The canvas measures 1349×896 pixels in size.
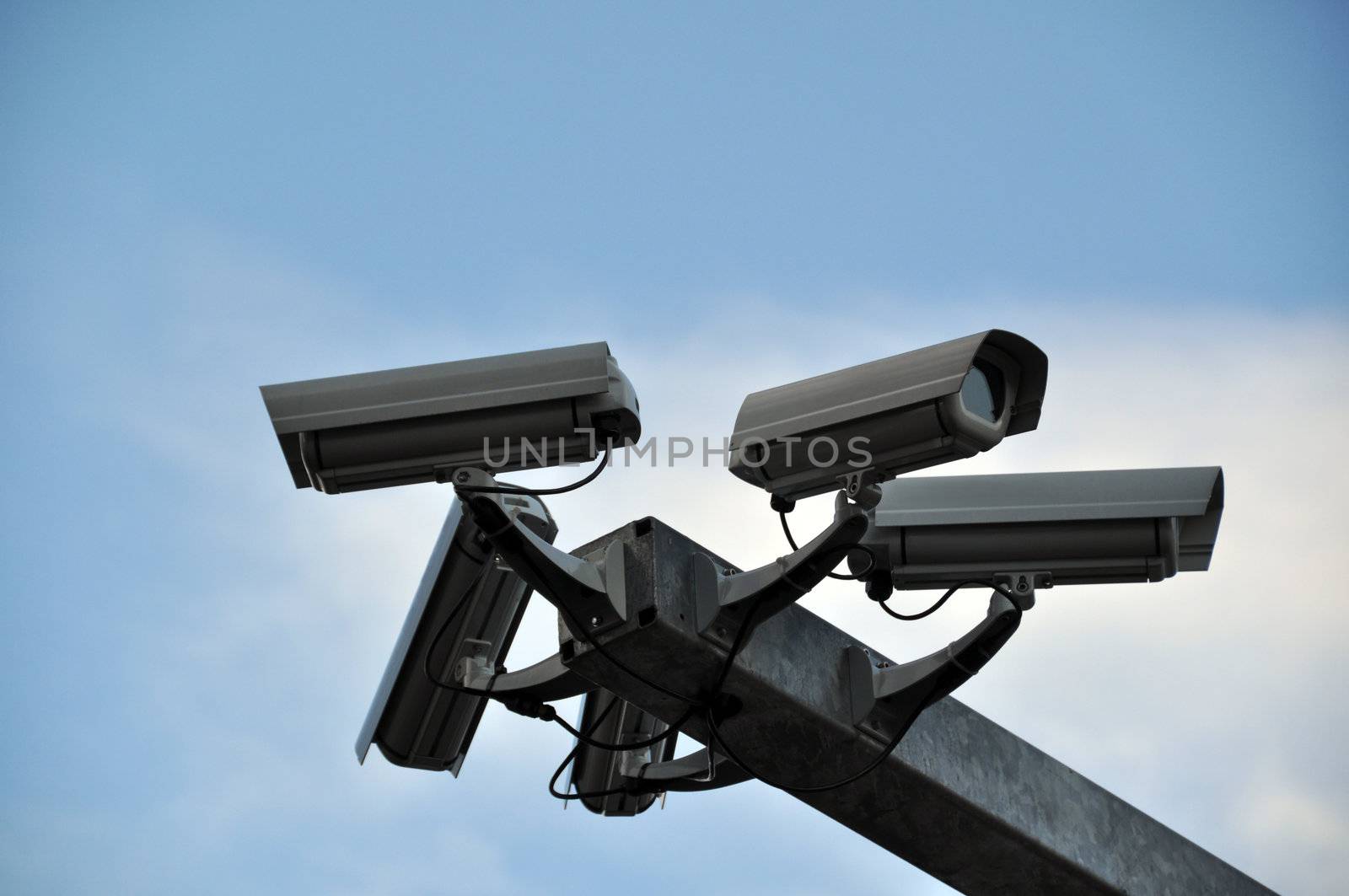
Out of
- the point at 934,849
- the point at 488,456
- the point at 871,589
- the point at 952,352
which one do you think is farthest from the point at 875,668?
the point at 488,456

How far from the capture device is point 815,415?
315cm

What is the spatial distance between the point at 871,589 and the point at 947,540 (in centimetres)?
20

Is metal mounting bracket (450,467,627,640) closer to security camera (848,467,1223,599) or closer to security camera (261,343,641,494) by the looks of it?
security camera (261,343,641,494)

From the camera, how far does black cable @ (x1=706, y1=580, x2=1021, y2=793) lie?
333 cm

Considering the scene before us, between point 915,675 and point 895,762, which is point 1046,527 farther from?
point 895,762

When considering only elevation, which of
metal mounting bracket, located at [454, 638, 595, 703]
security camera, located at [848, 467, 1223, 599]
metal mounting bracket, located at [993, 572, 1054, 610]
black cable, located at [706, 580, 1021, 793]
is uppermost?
security camera, located at [848, 467, 1223, 599]

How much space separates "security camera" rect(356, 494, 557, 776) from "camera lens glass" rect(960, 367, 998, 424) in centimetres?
104

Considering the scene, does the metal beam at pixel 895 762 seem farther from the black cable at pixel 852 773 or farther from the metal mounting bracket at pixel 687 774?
the metal mounting bracket at pixel 687 774

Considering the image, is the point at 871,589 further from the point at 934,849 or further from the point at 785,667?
the point at 934,849

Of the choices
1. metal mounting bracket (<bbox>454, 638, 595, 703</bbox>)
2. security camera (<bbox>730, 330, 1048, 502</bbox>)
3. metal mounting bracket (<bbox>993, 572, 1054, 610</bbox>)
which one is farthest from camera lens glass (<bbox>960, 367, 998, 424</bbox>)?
metal mounting bracket (<bbox>454, 638, 595, 703</bbox>)

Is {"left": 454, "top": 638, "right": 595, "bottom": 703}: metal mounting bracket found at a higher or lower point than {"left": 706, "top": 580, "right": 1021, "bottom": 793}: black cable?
higher

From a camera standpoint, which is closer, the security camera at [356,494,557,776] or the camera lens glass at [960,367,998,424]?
the camera lens glass at [960,367,998,424]

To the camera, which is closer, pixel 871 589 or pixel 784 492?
pixel 784 492

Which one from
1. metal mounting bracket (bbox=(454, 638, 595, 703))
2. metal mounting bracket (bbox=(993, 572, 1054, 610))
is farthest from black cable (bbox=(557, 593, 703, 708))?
metal mounting bracket (bbox=(993, 572, 1054, 610))
